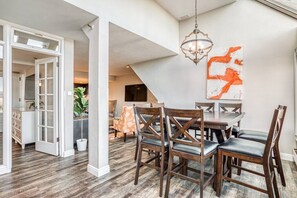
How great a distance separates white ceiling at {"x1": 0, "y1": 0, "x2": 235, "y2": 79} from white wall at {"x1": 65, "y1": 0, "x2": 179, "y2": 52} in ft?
0.34

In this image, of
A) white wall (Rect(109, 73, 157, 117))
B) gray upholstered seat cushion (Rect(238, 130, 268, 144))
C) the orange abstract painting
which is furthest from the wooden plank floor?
white wall (Rect(109, 73, 157, 117))

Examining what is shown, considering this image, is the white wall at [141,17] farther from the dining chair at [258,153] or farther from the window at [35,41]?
the dining chair at [258,153]

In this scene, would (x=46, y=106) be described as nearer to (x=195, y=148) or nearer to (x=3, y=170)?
(x=3, y=170)

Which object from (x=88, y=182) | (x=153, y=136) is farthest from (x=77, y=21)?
(x=88, y=182)

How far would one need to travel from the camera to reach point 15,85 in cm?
584

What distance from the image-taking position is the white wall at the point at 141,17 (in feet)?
7.84

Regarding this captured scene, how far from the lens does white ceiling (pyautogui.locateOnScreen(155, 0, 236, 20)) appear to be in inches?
138

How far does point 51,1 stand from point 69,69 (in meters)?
1.50

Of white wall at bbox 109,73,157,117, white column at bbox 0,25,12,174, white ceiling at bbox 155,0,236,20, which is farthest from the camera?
white wall at bbox 109,73,157,117

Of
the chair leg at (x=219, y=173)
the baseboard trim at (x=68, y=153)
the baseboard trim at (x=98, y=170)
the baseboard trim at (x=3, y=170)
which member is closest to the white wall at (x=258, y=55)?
the chair leg at (x=219, y=173)

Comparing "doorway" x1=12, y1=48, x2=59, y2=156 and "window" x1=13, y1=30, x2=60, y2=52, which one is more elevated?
"window" x1=13, y1=30, x2=60, y2=52

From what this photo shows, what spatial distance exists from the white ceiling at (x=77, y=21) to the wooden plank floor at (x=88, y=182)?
91.9 inches

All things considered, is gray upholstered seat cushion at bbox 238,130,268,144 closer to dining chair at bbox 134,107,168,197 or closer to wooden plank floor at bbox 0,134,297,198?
wooden plank floor at bbox 0,134,297,198

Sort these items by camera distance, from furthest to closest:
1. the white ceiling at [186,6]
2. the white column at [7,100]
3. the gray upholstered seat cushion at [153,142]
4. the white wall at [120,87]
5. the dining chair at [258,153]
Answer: the white wall at [120,87] < the white ceiling at [186,6] < the white column at [7,100] < the gray upholstered seat cushion at [153,142] < the dining chair at [258,153]
